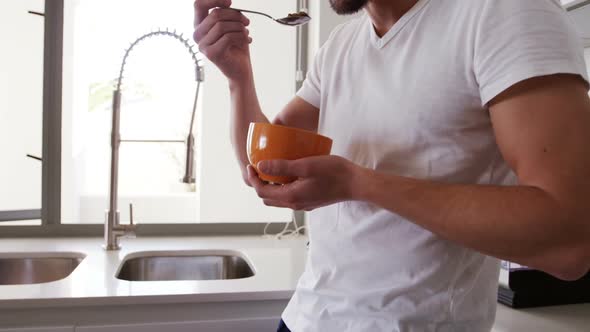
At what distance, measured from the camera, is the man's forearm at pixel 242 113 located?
893 mm

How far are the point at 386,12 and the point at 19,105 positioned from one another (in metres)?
1.78

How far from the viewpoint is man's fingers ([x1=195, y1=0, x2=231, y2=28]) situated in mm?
834

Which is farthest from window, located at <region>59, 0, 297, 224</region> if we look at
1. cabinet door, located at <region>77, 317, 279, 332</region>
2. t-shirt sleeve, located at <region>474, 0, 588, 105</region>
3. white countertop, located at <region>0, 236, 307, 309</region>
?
t-shirt sleeve, located at <region>474, 0, 588, 105</region>

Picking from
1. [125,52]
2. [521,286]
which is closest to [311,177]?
[521,286]

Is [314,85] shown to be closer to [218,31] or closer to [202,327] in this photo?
[218,31]

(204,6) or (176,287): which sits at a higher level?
(204,6)

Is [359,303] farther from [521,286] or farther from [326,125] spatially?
[521,286]

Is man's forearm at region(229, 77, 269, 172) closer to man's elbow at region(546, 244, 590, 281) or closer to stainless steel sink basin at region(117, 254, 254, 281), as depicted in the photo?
man's elbow at region(546, 244, 590, 281)

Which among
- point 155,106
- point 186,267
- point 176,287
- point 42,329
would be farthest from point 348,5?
point 155,106

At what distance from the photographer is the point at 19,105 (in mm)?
1966

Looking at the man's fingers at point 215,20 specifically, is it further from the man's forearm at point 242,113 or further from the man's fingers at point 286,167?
the man's fingers at point 286,167

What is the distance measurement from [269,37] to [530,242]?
223 centimetres

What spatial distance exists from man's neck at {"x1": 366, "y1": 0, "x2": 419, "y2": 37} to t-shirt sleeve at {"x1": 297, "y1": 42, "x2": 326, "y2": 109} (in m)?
0.15

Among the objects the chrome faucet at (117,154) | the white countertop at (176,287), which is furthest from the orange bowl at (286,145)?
the chrome faucet at (117,154)
